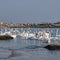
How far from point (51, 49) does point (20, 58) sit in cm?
644

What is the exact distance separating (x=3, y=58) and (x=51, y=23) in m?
121

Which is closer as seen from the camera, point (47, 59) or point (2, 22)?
point (47, 59)

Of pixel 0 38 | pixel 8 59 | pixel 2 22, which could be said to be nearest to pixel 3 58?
pixel 8 59

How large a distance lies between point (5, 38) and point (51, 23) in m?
99.4

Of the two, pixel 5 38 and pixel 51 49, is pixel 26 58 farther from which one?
pixel 5 38

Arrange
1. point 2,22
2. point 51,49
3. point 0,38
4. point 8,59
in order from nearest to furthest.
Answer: point 8,59, point 51,49, point 0,38, point 2,22

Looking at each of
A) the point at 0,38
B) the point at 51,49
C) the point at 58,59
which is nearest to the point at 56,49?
the point at 51,49

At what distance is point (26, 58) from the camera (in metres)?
22.8

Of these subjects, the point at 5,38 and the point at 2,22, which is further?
the point at 2,22

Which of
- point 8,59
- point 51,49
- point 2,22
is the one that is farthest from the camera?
point 2,22

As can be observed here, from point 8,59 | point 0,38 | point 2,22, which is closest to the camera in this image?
point 8,59

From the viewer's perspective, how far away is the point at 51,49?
28.6m

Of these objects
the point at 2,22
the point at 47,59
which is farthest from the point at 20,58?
the point at 2,22

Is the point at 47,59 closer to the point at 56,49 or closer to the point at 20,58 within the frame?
the point at 20,58
